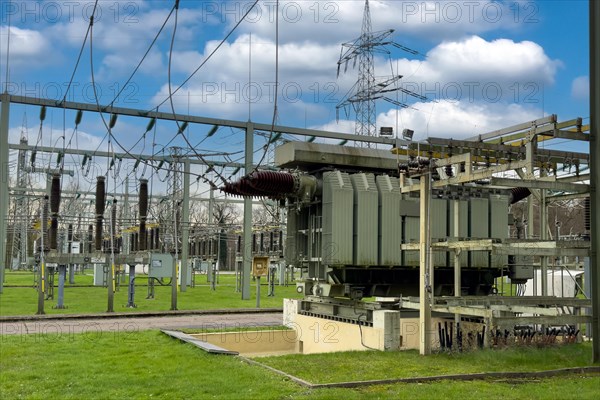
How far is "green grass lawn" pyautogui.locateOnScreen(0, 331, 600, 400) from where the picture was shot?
7812 millimetres

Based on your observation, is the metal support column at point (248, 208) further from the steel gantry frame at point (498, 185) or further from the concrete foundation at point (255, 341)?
the steel gantry frame at point (498, 185)

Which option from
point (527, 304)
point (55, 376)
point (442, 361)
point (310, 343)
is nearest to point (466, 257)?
point (527, 304)

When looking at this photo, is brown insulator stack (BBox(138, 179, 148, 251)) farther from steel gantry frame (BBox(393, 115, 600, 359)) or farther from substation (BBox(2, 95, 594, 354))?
steel gantry frame (BBox(393, 115, 600, 359))

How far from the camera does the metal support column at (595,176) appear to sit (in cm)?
1004

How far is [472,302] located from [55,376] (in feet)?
23.3

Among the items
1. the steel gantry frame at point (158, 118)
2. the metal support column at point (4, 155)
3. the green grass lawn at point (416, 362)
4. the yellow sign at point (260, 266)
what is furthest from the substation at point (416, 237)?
the metal support column at point (4, 155)

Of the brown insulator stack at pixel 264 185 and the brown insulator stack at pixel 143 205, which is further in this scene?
the brown insulator stack at pixel 143 205

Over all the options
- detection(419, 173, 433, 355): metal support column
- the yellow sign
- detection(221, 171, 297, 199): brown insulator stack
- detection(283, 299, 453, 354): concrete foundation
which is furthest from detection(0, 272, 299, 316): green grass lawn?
detection(419, 173, 433, 355): metal support column

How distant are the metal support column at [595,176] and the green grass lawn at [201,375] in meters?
0.78

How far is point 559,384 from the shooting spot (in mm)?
8500

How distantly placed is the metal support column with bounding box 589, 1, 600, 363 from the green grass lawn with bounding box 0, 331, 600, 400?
783 millimetres

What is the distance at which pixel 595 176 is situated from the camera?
10234mm

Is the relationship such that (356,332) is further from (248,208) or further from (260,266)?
(248,208)

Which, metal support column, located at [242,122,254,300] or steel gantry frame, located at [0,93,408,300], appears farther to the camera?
metal support column, located at [242,122,254,300]
